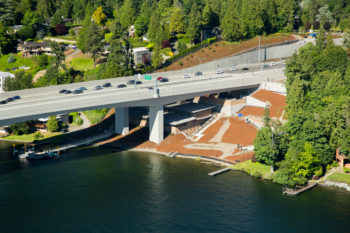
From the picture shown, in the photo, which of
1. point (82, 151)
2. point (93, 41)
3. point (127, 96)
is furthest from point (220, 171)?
point (93, 41)

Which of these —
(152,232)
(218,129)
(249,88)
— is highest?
(249,88)

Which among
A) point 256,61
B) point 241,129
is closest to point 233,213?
point 241,129

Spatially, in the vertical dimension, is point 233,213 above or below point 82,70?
below

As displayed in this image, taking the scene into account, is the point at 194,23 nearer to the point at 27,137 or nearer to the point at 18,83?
the point at 18,83

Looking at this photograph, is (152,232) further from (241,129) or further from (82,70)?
(82,70)

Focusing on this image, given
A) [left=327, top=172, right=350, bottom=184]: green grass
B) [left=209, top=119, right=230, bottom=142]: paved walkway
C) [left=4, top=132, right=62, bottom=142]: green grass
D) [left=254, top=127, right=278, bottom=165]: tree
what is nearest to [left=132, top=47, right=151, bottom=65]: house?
[left=4, top=132, right=62, bottom=142]: green grass

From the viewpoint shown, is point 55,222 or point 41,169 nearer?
point 55,222

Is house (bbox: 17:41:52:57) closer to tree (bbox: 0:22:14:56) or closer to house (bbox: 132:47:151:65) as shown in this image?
tree (bbox: 0:22:14:56)
